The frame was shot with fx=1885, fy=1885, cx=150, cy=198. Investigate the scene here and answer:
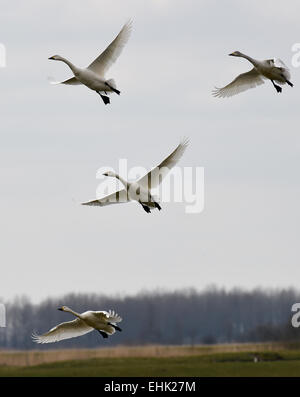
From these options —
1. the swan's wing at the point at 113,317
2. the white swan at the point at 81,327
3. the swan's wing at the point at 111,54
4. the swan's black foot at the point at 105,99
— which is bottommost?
the swan's wing at the point at 113,317

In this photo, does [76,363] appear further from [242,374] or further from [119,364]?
[242,374]

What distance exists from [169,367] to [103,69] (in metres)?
6.72

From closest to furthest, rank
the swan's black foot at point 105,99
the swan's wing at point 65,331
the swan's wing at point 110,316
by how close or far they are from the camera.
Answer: the swan's wing at point 110,316 → the swan's wing at point 65,331 → the swan's black foot at point 105,99

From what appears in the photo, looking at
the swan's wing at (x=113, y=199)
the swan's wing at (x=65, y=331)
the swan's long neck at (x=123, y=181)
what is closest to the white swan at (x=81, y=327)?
the swan's wing at (x=65, y=331)

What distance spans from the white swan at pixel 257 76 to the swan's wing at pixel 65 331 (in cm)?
597

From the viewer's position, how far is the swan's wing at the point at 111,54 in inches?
1419

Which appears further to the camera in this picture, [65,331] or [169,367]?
[169,367]

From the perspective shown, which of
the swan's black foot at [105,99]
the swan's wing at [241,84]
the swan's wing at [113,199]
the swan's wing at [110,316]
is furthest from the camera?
the swan's wing at [241,84]

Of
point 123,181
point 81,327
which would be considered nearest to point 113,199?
point 123,181

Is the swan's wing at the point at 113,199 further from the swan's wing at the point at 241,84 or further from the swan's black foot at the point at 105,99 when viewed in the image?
Result: the swan's wing at the point at 241,84

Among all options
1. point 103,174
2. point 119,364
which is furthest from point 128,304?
point 103,174

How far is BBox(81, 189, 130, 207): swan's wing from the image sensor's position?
35.5 meters

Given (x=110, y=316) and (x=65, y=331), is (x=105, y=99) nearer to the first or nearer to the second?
(x=110, y=316)

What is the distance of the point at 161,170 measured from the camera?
35.1m
